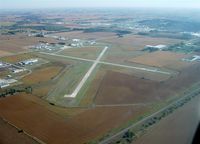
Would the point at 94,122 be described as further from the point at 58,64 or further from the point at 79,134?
the point at 58,64

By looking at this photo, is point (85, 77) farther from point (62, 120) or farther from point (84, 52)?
point (84, 52)

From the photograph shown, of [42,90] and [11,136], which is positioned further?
[42,90]

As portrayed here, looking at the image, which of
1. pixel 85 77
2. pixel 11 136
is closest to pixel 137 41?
pixel 85 77

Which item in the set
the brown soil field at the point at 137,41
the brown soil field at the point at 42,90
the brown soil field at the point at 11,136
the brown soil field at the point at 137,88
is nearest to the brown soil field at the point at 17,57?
the brown soil field at the point at 42,90

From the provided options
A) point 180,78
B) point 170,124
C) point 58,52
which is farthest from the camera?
point 58,52

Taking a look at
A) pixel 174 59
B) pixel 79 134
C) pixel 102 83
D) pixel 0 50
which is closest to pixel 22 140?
pixel 79 134
